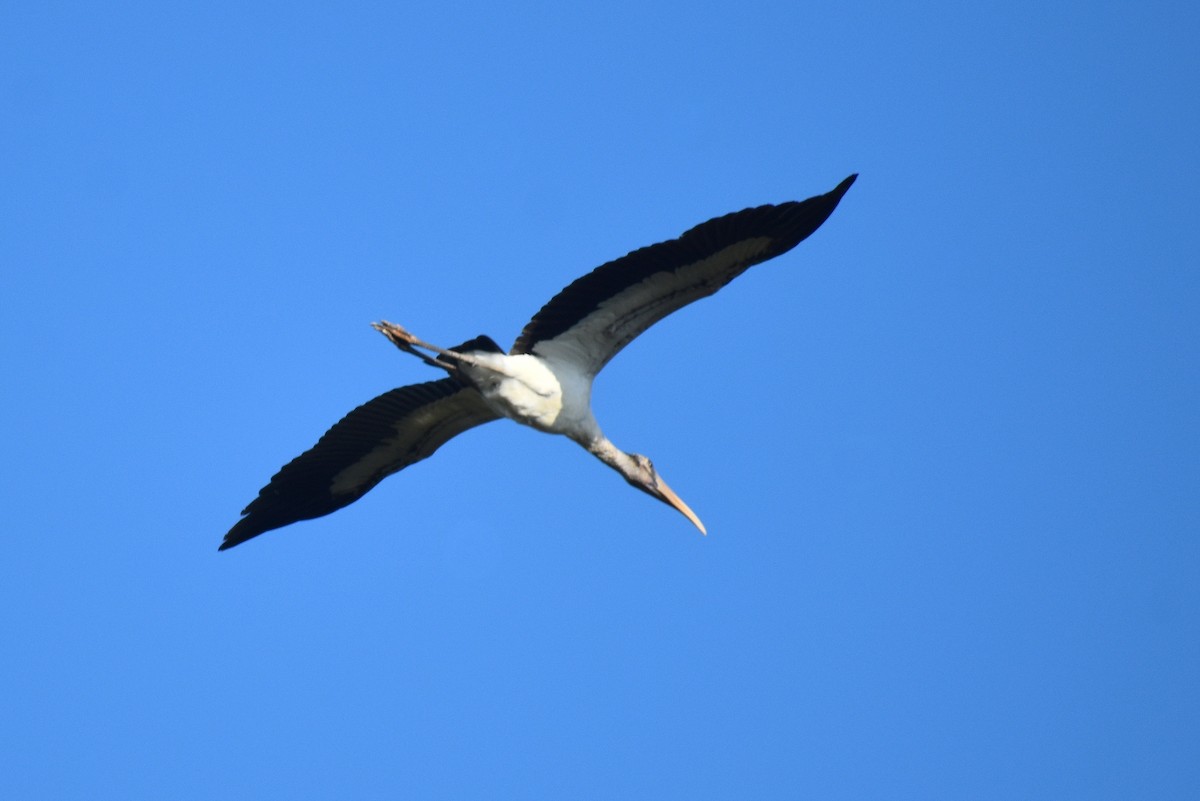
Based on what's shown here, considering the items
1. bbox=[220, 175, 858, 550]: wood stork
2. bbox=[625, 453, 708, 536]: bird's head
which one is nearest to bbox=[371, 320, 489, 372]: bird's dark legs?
bbox=[220, 175, 858, 550]: wood stork

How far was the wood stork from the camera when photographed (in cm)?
1461

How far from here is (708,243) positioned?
14.5 m

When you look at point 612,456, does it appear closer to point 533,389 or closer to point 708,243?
point 533,389

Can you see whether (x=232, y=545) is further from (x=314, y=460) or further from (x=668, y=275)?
(x=668, y=275)

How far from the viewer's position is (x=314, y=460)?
16922 mm

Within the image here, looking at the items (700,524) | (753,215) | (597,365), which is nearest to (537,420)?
(597,365)

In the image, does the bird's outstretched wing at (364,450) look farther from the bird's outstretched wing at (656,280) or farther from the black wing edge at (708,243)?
the black wing edge at (708,243)

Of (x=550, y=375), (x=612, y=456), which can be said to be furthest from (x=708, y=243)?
(x=612, y=456)

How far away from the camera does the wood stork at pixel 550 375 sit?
47.9 feet

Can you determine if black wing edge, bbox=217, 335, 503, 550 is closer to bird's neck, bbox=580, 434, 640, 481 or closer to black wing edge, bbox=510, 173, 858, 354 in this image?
bird's neck, bbox=580, 434, 640, 481

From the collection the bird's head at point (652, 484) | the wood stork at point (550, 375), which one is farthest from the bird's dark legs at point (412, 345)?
the bird's head at point (652, 484)

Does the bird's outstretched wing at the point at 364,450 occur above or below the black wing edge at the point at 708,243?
below

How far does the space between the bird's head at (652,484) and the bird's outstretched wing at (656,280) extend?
1.28 meters

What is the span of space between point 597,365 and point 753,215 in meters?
2.40
